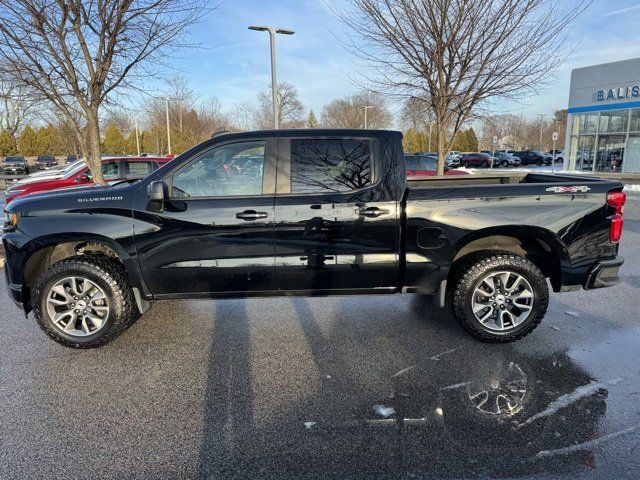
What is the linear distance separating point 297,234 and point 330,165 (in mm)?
701

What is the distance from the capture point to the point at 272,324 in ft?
15.4

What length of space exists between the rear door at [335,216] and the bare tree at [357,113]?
52829mm

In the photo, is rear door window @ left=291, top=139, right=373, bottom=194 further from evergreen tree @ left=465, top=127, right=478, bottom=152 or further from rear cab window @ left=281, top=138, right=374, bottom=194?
evergreen tree @ left=465, top=127, right=478, bottom=152

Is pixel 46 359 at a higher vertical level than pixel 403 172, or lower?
lower

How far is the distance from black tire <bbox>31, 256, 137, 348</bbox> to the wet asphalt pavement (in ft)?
0.49

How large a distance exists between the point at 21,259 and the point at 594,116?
1293 inches

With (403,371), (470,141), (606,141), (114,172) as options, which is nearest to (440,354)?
(403,371)

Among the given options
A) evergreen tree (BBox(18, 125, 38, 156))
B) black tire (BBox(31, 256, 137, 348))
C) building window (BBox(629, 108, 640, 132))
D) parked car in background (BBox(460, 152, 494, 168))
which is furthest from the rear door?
evergreen tree (BBox(18, 125, 38, 156))

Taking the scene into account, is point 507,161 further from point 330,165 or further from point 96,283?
point 96,283

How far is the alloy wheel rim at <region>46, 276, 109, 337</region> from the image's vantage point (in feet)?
13.3

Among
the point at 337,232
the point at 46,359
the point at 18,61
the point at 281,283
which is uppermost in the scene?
the point at 18,61

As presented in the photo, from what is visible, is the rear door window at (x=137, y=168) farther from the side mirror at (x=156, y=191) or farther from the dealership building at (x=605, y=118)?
the dealership building at (x=605, y=118)

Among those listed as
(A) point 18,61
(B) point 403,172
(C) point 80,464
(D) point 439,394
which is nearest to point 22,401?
(C) point 80,464

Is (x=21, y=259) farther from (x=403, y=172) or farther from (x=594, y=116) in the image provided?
(x=594, y=116)
